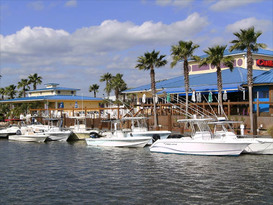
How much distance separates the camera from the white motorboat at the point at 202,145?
2788cm

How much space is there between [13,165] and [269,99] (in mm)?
30561

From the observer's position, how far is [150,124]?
1732 inches

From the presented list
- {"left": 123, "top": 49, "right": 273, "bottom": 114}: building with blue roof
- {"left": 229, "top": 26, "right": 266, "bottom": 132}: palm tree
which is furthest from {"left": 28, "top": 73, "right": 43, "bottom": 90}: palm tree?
{"left": 229, "top": 26, "right": 266, "bottom": 132}: palm tree

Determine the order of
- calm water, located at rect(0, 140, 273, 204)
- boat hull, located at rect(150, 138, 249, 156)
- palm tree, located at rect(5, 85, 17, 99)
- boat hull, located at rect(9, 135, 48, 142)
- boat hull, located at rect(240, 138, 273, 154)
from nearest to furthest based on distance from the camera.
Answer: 1. calm water, located at rect(0, 140, 273, 204)
2. boat hull, located at rect(150, 138, 249, 156)
3. boat hull, located at rect(240, 138, 273, 154)
4. boat hull, located at rect(9, 135, 48, 142)
5. palm tree, located at rect(5, 85, 17, 99)

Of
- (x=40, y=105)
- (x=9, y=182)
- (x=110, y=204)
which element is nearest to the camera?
(x=110, y=204)

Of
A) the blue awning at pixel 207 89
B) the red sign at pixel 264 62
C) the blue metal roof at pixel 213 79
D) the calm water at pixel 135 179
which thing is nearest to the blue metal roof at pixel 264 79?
the blue metal roof at pixel 213 79

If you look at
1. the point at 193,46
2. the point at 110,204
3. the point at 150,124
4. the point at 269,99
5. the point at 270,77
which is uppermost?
the point at 193,46

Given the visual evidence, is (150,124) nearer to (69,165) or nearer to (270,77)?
(270,77)

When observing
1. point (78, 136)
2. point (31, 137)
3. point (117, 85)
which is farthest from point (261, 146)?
point (117, 85)

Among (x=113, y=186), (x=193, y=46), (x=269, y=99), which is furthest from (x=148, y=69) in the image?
(x=113, y=186)

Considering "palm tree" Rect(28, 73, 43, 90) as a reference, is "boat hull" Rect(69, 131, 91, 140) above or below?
below

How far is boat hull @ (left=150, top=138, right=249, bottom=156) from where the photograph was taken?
91.4 feet

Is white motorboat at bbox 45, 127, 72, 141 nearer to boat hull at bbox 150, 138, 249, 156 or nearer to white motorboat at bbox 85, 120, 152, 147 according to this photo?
white motorboat at bbox 85, 120, 152, 147

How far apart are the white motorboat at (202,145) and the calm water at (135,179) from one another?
0.74m
